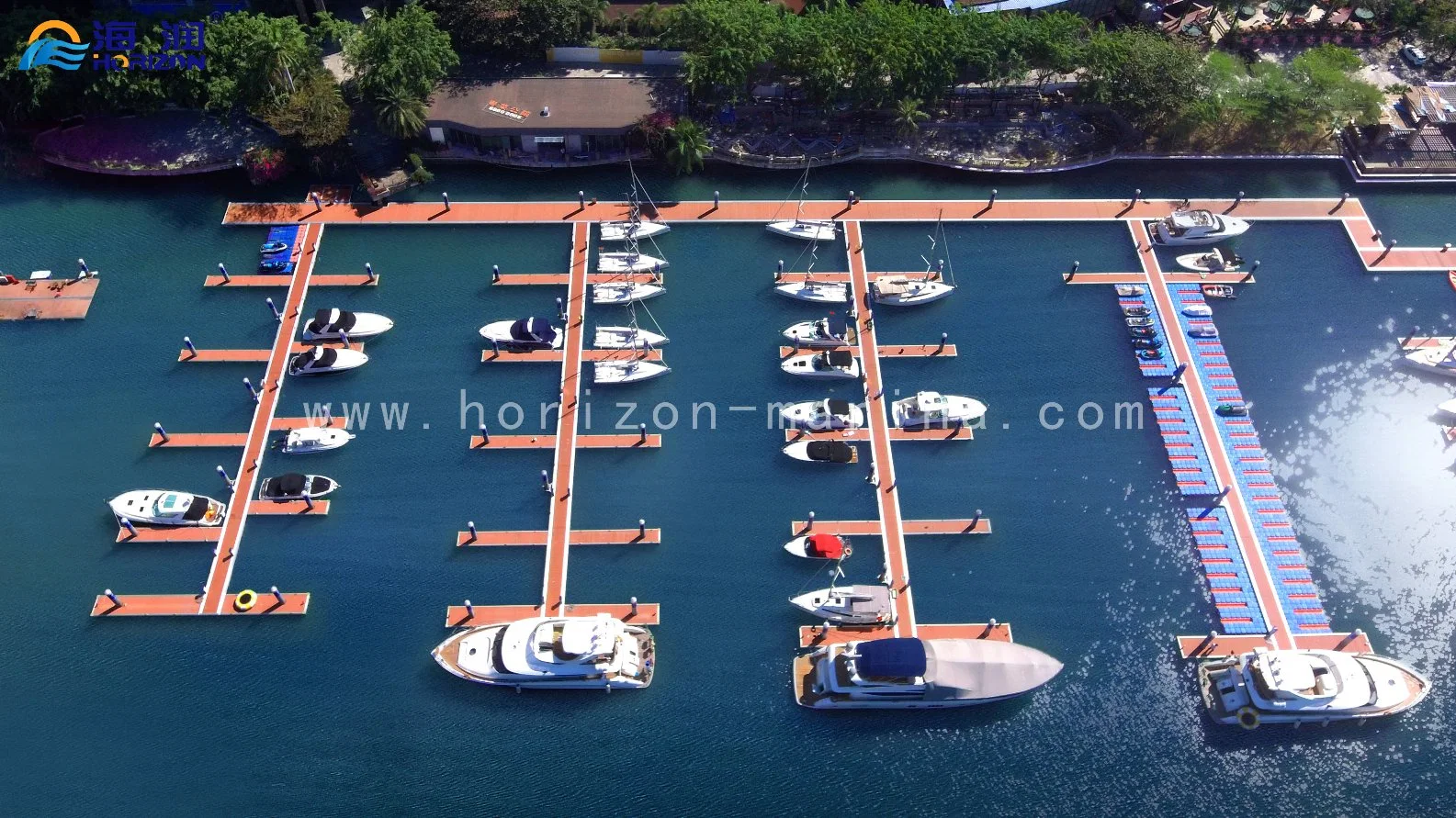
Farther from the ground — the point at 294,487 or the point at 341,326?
the point at 341,326

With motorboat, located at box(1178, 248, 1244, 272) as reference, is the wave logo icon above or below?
above

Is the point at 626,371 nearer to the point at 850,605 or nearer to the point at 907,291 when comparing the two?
the point at 907,291

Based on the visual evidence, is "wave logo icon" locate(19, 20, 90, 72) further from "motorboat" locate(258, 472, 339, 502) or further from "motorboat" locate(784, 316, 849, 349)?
"motorboat" locate(784, 316, 849, 349)

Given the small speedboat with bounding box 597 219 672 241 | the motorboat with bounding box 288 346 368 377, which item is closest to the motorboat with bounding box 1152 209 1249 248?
the small speedboat with bounding box 597 219 672 241

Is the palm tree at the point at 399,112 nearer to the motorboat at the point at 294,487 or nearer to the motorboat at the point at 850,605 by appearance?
the motorboat at the point at 294,487

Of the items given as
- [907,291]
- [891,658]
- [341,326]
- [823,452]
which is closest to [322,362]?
[341,326]

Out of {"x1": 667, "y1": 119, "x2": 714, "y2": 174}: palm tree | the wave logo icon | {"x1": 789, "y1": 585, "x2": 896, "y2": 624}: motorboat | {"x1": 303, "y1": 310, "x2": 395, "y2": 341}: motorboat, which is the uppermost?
the wave logo icon
